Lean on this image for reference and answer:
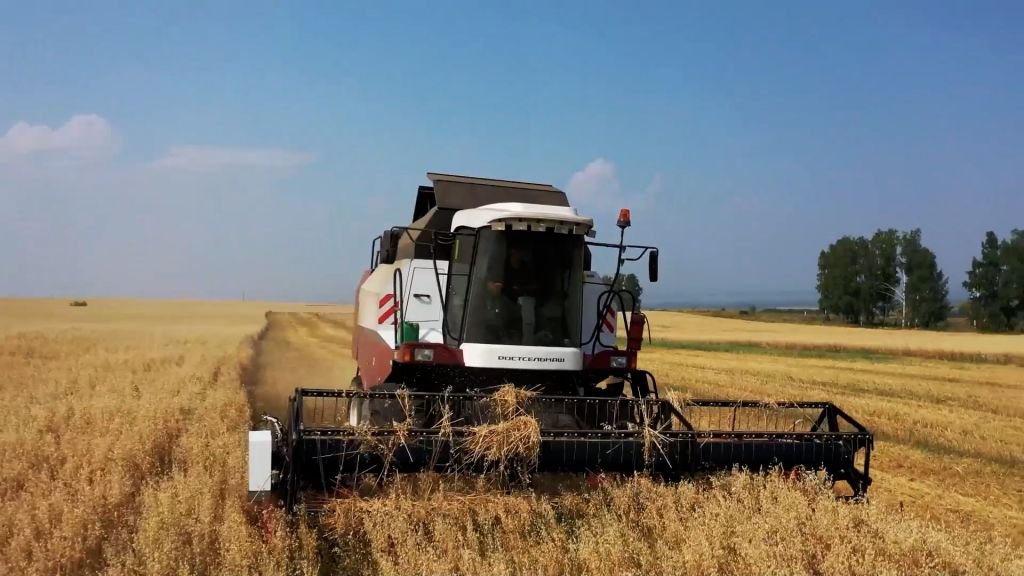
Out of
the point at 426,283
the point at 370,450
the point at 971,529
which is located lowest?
the point at 971,529

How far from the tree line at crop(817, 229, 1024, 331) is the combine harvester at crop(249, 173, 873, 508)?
64.9 meters

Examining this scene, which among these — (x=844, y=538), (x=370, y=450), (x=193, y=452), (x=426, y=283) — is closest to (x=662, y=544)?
(x=844, y=538)

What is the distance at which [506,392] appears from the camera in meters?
6.20

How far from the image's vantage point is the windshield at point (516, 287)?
6750 mm

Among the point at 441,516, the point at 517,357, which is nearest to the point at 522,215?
the point at 517,357

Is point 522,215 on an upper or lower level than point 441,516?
upper

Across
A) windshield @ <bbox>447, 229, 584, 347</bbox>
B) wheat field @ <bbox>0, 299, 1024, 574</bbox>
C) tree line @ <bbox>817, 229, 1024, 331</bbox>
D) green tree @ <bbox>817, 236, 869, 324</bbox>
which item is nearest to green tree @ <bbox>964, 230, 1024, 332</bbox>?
Result: tree line @ <bbox>817, 229, 1024, 331</bbox>

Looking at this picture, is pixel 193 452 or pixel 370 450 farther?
pixel 193 452

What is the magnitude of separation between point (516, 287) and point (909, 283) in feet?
237

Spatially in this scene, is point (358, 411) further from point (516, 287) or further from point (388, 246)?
point (516, 287)

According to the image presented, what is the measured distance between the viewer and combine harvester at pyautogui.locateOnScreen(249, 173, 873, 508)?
17.1 ft

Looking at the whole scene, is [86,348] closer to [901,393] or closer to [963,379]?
[901,393]

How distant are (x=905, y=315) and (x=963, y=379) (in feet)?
184

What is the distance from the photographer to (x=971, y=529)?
5.91m
